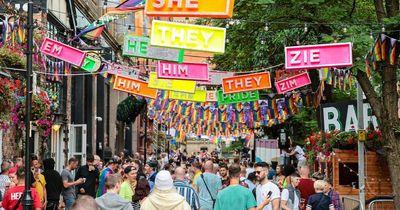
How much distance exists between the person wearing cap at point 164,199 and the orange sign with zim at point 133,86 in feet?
44.9

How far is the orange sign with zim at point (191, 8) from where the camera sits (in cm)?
1411

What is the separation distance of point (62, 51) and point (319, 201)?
926 centimetres

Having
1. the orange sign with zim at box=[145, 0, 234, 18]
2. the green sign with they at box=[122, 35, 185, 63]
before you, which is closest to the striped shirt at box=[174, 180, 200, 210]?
the orange sign with zim at box=[145, 0, 234, 18]

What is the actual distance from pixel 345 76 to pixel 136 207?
14.2m

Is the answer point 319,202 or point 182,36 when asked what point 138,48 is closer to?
point 182,36

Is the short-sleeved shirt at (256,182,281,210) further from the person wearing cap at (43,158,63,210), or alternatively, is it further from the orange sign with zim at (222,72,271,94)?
the orange sign with zim at (222,72,271,94)

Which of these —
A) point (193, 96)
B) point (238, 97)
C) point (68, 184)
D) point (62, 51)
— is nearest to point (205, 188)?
point (68, 184)

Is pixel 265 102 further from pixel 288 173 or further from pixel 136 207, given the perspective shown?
pixel 136 207

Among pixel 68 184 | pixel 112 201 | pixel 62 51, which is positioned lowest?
pixel 68 184

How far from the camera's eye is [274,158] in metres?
36.9

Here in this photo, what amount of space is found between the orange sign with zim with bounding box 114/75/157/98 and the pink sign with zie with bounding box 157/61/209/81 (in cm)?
305

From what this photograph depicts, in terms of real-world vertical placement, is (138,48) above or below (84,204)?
above

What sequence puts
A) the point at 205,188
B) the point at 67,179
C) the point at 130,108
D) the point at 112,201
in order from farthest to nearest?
the point at 130,108
the point at 67,179
the point at 205,188
the point at 112,201

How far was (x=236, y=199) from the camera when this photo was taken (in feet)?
39.4
